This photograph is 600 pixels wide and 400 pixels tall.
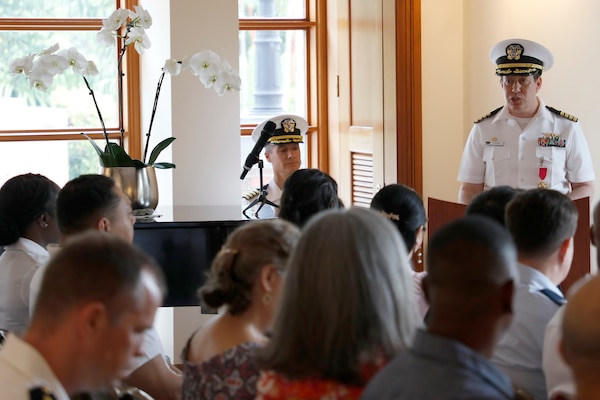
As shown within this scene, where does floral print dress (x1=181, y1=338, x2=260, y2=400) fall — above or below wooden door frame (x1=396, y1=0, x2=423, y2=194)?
below

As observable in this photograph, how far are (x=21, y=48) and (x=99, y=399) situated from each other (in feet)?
14.2

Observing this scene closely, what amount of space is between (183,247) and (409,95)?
83.0 inches

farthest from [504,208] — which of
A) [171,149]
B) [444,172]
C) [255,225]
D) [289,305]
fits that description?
[444,172]

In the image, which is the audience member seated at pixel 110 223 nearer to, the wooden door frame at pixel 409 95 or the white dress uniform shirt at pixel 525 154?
the white dress uniform shirt at pixel 525 154

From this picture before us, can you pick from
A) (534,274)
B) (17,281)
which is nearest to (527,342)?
(534,274)

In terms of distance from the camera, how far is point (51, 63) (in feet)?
13.8

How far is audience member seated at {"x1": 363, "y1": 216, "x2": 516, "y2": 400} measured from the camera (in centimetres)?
144

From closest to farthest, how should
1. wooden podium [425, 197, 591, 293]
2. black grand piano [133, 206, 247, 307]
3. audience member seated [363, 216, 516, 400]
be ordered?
audience member seated [363, 216, 516, 400] < wooden podium [425, 197, 591, 293] < black grand piano [133, 206, 247, 307]

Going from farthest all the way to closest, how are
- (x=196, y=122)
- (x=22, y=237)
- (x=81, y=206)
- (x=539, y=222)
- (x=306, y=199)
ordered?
(x=196, y=122) < (x=22, y=237) < (x=306, y=199) < (x=81, y=206) < (x=539, y=222)

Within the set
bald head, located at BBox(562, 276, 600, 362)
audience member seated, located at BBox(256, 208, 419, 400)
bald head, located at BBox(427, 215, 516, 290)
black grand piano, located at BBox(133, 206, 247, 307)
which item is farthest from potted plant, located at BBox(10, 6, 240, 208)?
bald head, located at BBox(562, 276, 600, 362)

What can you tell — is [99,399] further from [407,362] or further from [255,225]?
[407,362]

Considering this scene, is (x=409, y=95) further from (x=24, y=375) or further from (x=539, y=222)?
(x=24, y=375)

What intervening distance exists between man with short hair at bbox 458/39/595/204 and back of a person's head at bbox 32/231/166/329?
3166 mm

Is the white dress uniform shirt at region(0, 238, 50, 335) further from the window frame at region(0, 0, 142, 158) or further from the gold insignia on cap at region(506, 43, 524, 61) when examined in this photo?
the window frame at region(0, 0, 142, 158)
